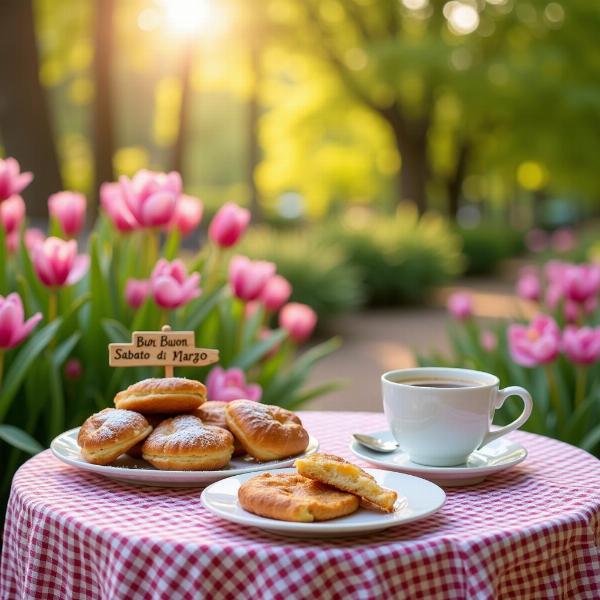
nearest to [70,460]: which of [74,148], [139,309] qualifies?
[139,309]

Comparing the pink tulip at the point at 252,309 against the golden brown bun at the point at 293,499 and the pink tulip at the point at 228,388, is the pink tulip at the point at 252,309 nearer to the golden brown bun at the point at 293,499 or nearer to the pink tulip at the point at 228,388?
the pink tulip at the point at 228,388

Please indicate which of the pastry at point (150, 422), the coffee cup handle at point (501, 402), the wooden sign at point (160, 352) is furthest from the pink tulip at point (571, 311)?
the pastry at point (150, 422)

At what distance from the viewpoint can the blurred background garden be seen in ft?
11.8

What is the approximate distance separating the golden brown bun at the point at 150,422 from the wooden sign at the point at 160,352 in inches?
7.8

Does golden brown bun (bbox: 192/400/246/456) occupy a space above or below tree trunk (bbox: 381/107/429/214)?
below

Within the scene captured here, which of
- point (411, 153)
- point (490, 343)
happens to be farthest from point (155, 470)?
point (411, 153)

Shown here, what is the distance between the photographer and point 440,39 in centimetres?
1866

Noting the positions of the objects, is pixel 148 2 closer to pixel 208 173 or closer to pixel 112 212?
pixel 112 212

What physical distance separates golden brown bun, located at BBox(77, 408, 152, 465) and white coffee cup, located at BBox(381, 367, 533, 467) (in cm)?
52

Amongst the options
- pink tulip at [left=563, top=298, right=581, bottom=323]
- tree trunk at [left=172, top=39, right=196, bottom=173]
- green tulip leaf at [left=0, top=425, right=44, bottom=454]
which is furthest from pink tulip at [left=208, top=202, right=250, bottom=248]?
tree trunk at [left=172, top=39, right=196, bottom=173]

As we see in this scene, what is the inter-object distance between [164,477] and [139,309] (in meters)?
1.64

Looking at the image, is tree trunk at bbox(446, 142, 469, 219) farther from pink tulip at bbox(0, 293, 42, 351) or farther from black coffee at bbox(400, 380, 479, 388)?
black coffee at bbox(400, 380, 479, 388)

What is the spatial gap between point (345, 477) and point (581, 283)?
113 inches

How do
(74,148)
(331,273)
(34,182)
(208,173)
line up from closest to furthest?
(34,182) < (331,273) < (74,148) < (208,173)
